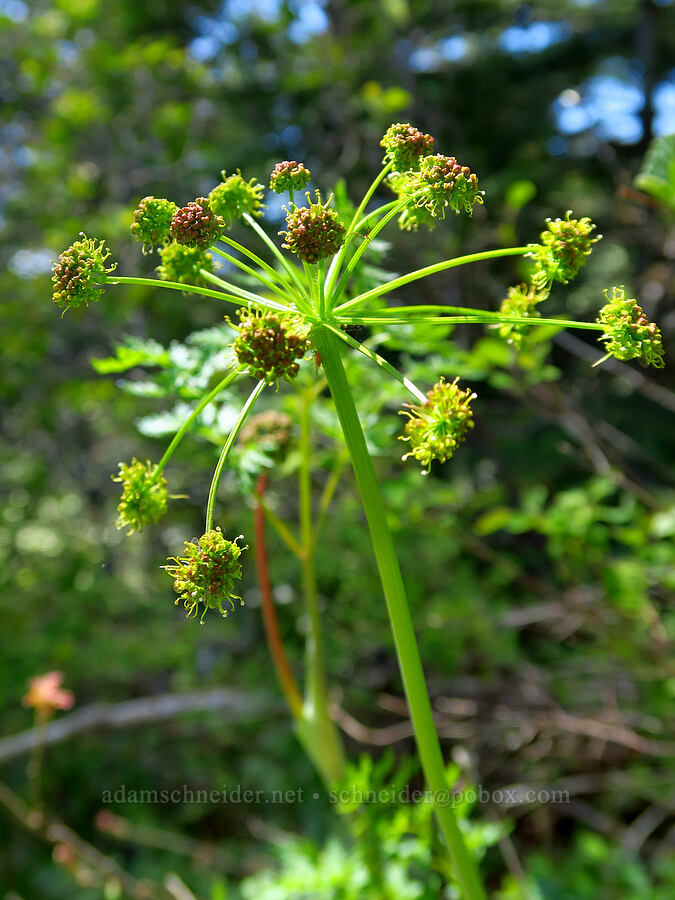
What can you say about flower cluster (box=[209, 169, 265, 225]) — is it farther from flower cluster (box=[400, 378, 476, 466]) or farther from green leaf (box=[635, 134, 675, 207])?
green leaf (box=[635, 134, 675, 207])

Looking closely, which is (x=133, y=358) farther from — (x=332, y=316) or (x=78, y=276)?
(x=332, y=316)

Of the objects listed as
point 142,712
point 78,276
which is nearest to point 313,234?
point 78,276

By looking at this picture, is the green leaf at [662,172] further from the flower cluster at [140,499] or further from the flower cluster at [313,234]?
the flower cluster at [140,499]

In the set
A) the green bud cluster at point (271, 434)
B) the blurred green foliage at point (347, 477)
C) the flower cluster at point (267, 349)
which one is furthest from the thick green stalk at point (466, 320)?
the green bud cluster at point (271, 434)

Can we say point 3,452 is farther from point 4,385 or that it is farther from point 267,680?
point 267,680

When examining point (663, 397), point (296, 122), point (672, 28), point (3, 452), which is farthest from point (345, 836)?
point (672, 28)
